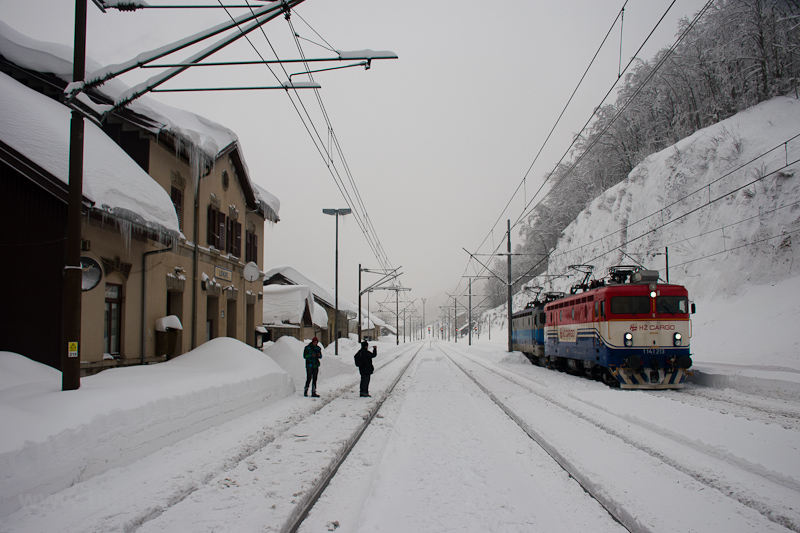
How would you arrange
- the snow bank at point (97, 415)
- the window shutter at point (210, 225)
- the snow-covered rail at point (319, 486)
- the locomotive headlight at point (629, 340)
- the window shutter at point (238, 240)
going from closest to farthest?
1. the snow-covered rail at point (319, 486)
2. the snow bank at point (97, 415)
3. the locomotive headlight at point (629, 340)
4. the window shutter at point (210, 225)
5. the window shutter at point (238, 240)

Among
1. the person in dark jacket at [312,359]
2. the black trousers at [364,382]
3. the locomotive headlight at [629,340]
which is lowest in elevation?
the black trousers at [364,382]

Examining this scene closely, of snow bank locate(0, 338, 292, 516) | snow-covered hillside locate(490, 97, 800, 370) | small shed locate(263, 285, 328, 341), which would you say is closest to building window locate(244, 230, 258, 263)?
small shed locate(263, 285, 328, 341)

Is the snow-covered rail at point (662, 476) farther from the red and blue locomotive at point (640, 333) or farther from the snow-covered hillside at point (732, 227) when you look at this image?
the snow-covered hillside at point (732, 227)

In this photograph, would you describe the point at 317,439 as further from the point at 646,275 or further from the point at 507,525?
the point at 646,275

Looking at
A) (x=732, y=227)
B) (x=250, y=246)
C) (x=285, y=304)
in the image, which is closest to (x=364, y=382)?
(x=250, y=246)

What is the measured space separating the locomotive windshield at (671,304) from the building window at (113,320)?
1627 centimetres

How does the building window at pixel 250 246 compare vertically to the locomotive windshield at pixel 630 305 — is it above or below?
above

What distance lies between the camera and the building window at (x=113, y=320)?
42.2 feet

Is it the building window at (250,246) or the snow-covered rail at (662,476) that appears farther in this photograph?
the building window at (250,246)

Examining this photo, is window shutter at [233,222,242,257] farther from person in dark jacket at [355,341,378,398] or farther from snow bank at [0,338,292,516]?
snow bank at [0,338,292,516]

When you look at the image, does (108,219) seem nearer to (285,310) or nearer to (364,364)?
(364,364)

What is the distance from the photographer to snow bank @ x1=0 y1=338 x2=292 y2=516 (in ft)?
19.1

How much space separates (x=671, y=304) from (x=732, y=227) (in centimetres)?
2339

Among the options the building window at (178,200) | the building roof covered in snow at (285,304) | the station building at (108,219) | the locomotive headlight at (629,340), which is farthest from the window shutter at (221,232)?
the building roof covered in snow at (285,304)
